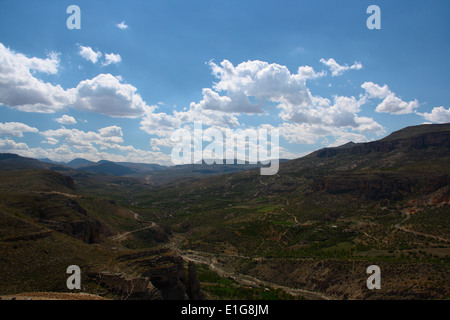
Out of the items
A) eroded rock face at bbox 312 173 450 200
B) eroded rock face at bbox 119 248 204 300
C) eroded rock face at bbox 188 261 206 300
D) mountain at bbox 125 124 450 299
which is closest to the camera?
eroded rock face at bbox 119 248 204 300

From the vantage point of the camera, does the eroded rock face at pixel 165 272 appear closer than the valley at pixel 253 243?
No

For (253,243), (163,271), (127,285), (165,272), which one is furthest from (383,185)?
(127,285)

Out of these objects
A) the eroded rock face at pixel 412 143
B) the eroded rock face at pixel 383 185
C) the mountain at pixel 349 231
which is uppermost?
the eroded rock face at pixel 412 143

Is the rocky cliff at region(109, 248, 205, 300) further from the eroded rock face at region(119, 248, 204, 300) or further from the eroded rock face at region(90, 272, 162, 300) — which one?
the eroded rock face at region(90, 272, 162, 300)

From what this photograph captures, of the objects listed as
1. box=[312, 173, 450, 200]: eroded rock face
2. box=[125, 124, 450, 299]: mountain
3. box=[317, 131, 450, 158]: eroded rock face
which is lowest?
box=[125, 124, 450, 299]: mountain

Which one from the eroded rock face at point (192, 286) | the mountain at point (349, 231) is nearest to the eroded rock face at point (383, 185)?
the mountain at point (349, 231)

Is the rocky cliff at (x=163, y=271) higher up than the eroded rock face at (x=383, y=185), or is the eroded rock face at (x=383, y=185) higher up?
the eroded rock face at (x=383, y=185)

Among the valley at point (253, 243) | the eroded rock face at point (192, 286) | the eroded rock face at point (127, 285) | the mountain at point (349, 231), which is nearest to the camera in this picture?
the eroded rock face at point (127, 285)

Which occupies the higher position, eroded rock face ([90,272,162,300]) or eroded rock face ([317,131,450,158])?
eroded rock face ([317,131,450,158])

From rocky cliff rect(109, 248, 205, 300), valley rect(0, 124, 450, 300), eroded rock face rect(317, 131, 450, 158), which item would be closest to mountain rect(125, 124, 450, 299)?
valley rect(0, 124, 450, 300)

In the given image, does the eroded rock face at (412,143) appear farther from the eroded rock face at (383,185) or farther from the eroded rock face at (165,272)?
the eroded rock face at (165,272)

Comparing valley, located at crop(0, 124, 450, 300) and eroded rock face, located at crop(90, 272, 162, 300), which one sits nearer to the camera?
eroded rock face, located at crop(90, 272, 162, 300)

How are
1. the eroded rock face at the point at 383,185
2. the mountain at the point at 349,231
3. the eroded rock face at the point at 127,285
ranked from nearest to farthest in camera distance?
the eroded rock face at the point at 127,285 → the mountain at the point at 349,231 → the eroded rock face at the point at 383,185
